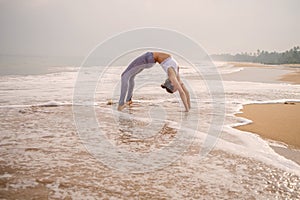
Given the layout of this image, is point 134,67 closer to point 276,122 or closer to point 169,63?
point 169,63

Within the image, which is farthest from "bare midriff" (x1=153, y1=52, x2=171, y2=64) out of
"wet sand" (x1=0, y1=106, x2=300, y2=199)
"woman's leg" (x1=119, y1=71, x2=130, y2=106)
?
"wet sand" (x1=0, y1=106, x2=300, y2=199)

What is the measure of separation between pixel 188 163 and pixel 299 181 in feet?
3.49

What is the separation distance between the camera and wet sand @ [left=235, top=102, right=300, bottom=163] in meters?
4.26

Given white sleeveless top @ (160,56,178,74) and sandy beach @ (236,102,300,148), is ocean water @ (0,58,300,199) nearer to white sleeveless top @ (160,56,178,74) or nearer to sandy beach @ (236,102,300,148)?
sandy beach @ (236,102,300,148)

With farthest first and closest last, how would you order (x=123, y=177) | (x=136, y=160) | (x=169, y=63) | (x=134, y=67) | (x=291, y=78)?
(x=291, y=78)
(x=134, y=67)
(x=169, y=63)
(x=136, y=160)
(x=123, y=177)

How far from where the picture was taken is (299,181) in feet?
8.45

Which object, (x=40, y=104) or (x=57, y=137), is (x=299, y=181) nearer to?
(x=57, y=137)

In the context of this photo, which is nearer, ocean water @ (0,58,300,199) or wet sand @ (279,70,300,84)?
ocean water @ (0,58,300,199)

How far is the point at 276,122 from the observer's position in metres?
5.42

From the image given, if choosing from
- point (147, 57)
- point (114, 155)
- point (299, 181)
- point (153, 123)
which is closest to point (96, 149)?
point (114, 155)

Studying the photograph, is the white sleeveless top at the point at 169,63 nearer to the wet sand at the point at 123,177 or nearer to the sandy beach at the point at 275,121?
the sandy beach at the point at 275,121

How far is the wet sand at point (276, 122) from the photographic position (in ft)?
14.0

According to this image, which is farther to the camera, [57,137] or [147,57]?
[147,57]

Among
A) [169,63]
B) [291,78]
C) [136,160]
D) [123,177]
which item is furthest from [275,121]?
[291,78]
